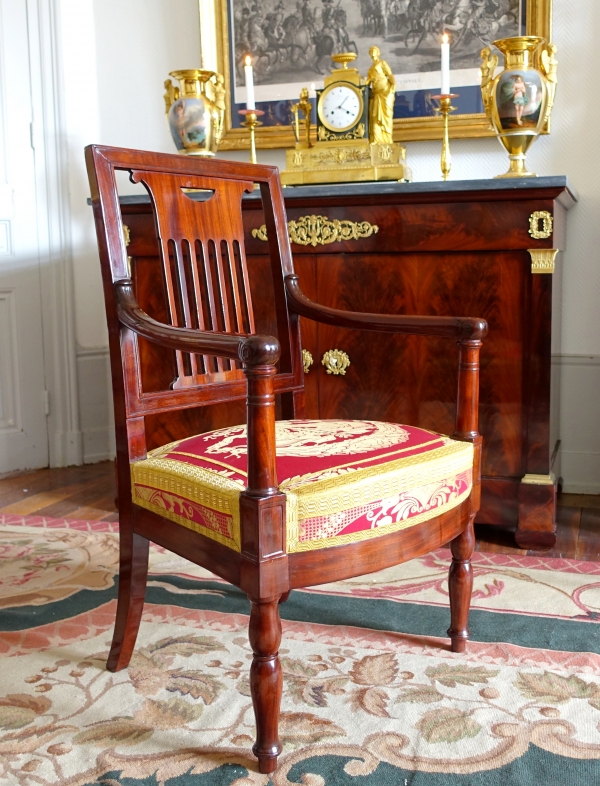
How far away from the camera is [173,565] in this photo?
94.7 inches

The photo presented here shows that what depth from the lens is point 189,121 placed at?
2.89 m

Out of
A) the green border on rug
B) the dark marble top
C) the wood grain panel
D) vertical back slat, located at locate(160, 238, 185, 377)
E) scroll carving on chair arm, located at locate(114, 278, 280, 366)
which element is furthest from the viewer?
the wood grain panel

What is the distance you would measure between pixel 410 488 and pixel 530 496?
114 centimetres

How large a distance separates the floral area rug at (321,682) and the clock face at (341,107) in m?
1.44

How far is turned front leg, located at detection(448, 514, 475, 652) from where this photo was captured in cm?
178

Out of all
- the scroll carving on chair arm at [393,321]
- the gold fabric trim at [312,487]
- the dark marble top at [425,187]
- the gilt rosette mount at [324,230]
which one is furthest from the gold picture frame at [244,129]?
the gold fabric trim at [312,487]

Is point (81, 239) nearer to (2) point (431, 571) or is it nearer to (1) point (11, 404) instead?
(1) point (11, 404)

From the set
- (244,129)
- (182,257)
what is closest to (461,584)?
(182,257)

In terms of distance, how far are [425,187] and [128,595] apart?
143 centimetres

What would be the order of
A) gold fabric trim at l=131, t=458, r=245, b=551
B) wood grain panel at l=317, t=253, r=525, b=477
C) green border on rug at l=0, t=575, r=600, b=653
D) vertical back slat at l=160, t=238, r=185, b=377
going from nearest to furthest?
1. gold fabric trim at l=131, t=458, r=245, b=551
2. vertical back slat at l=160, t=238, r=185, b=377
3. green border on rug at l=0, t=575, r=600, b=653
4. wood grain panel at l=317, t=253, r=525, b=477

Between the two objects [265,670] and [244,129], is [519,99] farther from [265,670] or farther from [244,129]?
[265,670]

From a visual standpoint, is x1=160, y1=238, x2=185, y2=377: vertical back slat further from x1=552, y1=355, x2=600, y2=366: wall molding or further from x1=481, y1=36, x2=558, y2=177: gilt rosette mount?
x1=552, y1=355, x2=600, y2=366: wall molding

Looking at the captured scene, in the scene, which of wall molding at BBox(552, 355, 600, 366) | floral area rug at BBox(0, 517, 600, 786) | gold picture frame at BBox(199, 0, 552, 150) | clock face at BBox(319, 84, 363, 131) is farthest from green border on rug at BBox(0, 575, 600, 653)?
gold picture frame at BBox(199, 0, 552, 150)

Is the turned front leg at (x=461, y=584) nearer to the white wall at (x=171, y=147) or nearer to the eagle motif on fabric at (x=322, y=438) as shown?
the eagle motif on fabric at (x=322, y=438)
